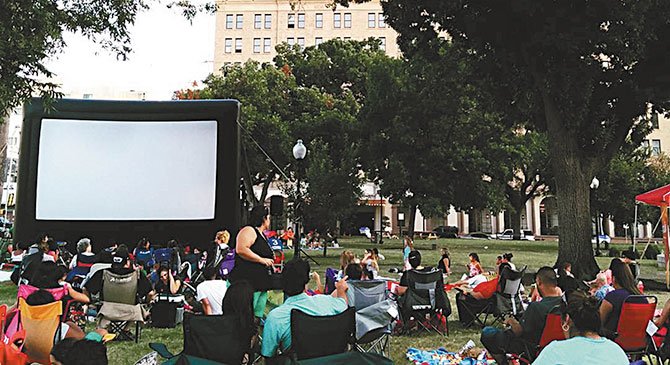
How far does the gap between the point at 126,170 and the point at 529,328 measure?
12.4 metres

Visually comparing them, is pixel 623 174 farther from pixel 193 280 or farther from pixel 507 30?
pixel 193 280

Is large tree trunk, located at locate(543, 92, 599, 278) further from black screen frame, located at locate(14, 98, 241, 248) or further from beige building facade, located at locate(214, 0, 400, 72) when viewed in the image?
beige building facade, located at locate(214, 0, 400, 72)

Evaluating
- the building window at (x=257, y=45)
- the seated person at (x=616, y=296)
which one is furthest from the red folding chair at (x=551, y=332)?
the building window at (x=257, y=45)

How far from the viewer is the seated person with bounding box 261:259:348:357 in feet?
12.7

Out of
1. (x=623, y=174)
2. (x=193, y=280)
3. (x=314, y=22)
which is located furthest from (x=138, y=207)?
(x=314, y=22)

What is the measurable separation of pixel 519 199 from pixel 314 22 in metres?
30.1

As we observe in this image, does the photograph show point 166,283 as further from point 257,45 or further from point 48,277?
point 257,45

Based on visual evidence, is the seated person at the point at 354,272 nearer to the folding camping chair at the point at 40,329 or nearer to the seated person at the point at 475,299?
the seated person at the point at 475,299

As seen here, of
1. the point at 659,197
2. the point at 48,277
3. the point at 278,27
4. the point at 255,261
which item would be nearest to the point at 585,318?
the point at 255,261

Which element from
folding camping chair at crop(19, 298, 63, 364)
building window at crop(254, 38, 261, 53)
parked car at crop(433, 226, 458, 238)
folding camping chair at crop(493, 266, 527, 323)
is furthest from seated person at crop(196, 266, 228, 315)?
building window at crop(254, 38, 261, 53)

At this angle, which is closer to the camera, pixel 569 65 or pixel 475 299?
pixel 475 299

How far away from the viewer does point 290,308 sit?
12.9ft

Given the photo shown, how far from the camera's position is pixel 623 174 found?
3569 cm

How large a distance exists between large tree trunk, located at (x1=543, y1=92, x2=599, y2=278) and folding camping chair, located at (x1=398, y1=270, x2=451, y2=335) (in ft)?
21.9
